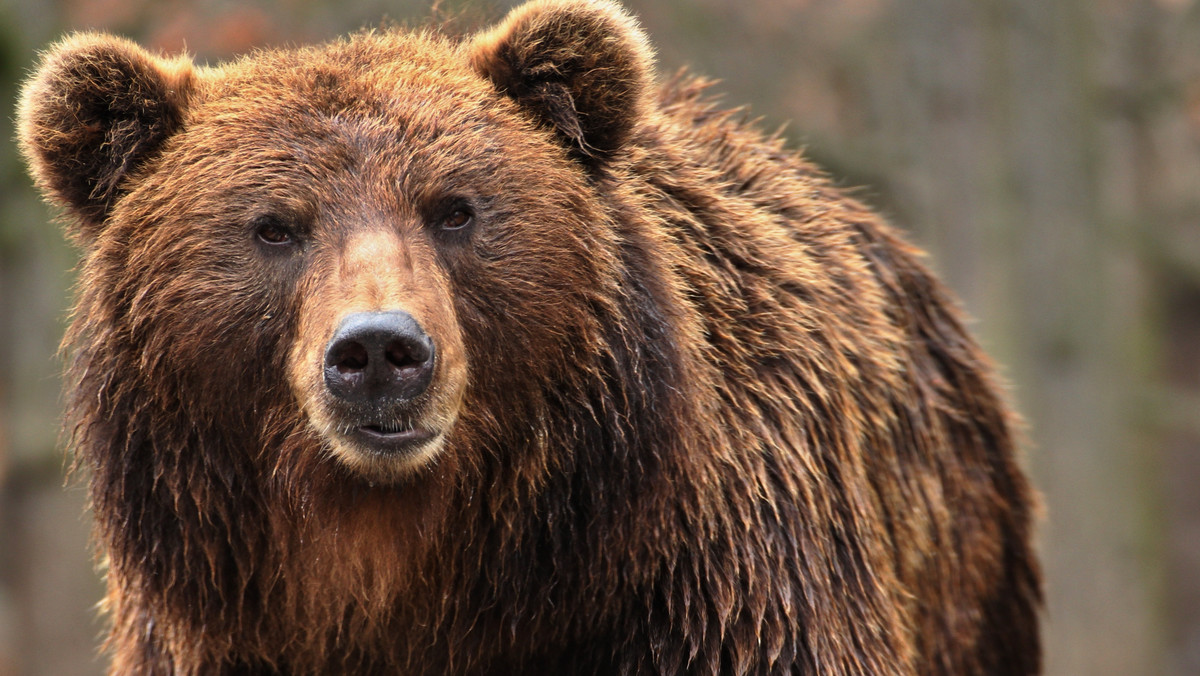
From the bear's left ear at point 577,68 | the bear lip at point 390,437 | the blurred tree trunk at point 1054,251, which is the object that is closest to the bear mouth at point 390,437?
the bear lip at point 390,437

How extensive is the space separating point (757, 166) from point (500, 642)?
2.08m

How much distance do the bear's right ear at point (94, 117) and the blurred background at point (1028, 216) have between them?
6636 mm

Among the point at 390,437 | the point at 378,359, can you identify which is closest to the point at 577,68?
the point at 378,359

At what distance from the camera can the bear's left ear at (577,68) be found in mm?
4641

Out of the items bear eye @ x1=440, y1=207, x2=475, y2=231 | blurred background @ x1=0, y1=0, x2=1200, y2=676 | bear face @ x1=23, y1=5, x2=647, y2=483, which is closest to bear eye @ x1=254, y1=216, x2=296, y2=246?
bear face @ x1=23, y1=5, x2=647, y2=483

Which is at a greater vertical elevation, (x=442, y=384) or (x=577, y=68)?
(x=577, y=68)

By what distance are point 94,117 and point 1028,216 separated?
8393 millimetres

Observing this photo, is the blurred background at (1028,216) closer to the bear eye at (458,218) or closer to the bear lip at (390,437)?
the bear eye at (458,218)

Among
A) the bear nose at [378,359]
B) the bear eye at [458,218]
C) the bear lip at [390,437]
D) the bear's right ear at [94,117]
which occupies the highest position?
the bear's right ear at [94,117]

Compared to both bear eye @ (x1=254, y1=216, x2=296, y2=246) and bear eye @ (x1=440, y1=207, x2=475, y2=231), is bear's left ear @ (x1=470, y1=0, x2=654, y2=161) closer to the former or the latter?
bear eye @ (x1=440, y1=207, x2=475, y2=231)

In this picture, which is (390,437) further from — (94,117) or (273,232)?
(94,117)

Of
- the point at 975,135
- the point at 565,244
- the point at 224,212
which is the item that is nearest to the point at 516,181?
the point at 565,244

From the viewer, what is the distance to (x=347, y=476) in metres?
4.48

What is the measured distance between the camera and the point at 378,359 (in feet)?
13.4
